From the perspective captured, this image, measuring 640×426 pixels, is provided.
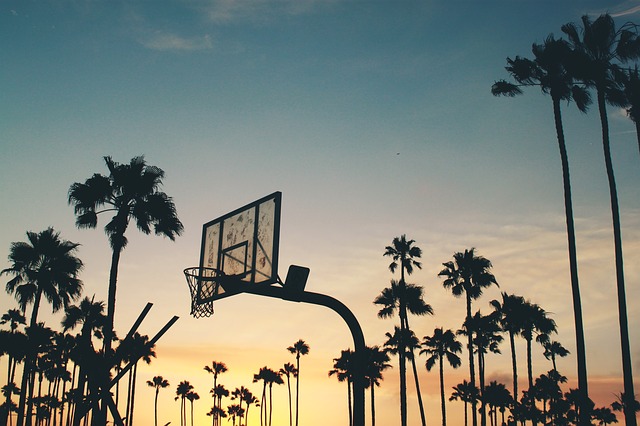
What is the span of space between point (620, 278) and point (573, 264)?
1722 millimetres

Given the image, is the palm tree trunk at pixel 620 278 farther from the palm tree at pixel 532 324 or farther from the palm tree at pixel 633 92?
the palm tree at pixel 532 324

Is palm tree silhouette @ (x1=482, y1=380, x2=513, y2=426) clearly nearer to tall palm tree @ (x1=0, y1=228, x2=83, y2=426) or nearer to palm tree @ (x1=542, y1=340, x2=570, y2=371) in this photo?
palm tree @ (x1=542, y1=340, x2=570, y2=371)

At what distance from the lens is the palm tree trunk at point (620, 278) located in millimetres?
20484

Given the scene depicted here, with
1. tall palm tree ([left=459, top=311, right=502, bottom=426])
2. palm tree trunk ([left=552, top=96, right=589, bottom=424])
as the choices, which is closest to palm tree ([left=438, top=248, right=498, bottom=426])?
tall palm tree ([left=459, top=311, right=502, bottom=426])

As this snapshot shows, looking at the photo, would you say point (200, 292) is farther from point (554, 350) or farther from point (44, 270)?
point (554, 350)

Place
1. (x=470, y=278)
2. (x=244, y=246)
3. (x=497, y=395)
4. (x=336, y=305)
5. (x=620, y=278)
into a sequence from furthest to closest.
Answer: (x=497, y=395)
(x=470, y=278)
(x=620, y=278)
(x=244, y=246)
(x=336, y=305)

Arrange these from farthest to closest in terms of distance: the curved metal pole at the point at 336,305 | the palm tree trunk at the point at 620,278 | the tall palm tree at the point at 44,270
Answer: the tall palm tree at the point at 44,270 < the palm tree trunk at the point at 620,278 < the curved metal pole at the point at 336,305

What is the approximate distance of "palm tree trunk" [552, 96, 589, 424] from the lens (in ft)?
68.1

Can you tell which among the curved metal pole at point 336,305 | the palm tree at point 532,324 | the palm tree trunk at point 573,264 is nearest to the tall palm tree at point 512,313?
the palm tree at point 532,324

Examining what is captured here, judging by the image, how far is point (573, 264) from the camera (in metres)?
22.5

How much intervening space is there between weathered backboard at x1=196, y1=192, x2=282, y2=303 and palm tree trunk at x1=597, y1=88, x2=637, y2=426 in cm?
1512

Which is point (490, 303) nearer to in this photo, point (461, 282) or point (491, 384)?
point (461, 282)

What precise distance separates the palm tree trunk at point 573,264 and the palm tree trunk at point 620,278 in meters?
1.36

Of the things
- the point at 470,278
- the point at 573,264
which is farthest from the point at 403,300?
the point at 573,264
